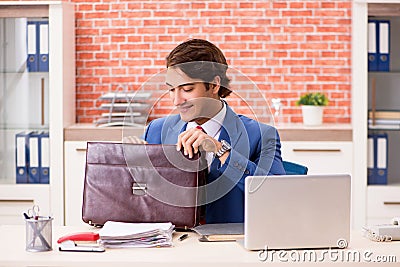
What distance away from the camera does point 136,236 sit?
2318 millimetres

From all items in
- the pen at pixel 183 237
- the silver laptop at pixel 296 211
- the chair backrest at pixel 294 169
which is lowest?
the pen at pixel 183 237

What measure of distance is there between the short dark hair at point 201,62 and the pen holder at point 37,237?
0.71 m

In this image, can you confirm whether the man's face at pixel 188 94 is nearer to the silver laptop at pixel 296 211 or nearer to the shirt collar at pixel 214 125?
the shirt collar at pixel 214 125

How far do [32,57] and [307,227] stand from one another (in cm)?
281

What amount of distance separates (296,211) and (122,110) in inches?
104

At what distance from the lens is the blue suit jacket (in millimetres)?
2621

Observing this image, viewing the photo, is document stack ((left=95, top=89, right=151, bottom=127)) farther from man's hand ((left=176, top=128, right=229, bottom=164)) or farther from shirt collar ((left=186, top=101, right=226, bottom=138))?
man's hand ((left=176, top=128, right=229, bottom=164))

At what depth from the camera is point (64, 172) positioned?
4535 millimetres

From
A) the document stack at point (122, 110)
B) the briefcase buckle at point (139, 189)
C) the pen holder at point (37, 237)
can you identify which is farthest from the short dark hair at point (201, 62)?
the document stack at point (122, 110)

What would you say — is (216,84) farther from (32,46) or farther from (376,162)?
(32,46)

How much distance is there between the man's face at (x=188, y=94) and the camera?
99.2 inches

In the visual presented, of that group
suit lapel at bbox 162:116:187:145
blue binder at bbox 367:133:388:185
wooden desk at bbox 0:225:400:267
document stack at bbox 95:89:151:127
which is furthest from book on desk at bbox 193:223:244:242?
blue binder at bbox 367:133:388:185

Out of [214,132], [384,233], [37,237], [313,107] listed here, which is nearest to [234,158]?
[214,132]

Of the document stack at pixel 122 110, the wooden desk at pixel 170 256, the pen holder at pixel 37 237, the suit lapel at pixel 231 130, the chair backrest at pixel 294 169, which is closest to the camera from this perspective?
the wooden desk at pixel 170 256
